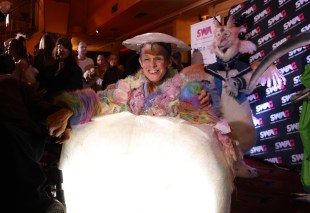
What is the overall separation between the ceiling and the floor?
3311mm

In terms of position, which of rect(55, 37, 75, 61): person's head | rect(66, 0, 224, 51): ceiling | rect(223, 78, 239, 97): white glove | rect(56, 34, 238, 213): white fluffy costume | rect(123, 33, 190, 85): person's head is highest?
rect(66, 0, 224, 51): ceiling

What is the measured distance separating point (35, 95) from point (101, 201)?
0.48 m

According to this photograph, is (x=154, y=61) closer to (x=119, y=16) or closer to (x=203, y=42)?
(x=203, y=42)

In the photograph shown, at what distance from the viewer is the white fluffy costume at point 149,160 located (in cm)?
120

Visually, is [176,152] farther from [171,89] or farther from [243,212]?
[243,212]

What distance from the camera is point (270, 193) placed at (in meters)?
2.81

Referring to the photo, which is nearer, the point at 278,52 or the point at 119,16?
the point at 278,52

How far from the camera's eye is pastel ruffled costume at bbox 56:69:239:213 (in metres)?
1.20

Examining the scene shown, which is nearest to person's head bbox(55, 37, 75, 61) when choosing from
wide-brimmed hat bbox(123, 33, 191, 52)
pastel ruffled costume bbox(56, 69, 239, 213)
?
wide-brimmed hat bbox(123, 33, 191, 52)

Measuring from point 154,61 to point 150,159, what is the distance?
737 mm

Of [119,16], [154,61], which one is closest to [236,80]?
[154,61]

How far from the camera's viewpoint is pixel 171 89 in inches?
62.6

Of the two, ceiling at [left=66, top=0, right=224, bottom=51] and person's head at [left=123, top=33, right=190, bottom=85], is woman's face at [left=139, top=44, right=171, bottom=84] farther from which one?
ceiling at [left=66, top=0, right=224, bottom=51]

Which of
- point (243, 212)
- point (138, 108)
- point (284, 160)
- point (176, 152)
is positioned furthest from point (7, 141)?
point (284, 160)
